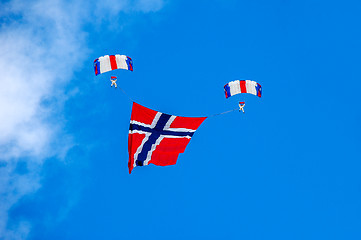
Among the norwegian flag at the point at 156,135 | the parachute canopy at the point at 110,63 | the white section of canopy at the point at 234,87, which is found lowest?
the norwegian flag at the point at 156,135

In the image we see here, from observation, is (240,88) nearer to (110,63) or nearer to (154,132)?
(154,132)

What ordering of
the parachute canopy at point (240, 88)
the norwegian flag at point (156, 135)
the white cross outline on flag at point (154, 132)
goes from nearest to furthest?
the norwegian flag at point (156, 135), the white cross outline on flag at point (154, 132), the parachute canopy at point (240, 88)

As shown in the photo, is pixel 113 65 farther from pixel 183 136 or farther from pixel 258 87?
pixel 258 87

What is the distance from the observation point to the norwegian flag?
30141 millimetres

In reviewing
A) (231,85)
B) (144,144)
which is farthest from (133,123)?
(231,85)

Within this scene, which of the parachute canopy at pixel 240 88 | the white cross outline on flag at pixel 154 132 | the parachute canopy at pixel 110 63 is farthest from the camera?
the parachute canopy at pixel 240 88

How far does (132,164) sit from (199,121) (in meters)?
5.76

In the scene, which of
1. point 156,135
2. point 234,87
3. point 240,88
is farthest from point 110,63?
point 240,88

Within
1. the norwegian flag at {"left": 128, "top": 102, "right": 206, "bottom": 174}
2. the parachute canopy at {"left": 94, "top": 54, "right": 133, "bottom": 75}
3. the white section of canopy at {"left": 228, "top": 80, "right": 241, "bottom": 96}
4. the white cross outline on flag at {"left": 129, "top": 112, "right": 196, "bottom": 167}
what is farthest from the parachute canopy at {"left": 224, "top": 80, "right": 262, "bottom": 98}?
the parachute canopy at {"left": 94, "top": 54, "right": 133, "bottom": 75}

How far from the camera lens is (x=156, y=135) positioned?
31734 millimetres

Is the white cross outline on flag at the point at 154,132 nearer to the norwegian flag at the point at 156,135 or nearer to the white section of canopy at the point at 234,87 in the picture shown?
the norwegian flag at the point at 156,135

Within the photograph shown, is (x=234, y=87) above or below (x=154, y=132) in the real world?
above

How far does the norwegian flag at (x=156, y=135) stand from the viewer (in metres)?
30.1

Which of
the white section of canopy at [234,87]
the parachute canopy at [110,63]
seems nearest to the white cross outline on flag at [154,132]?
the white section of canopy at [234,87]
